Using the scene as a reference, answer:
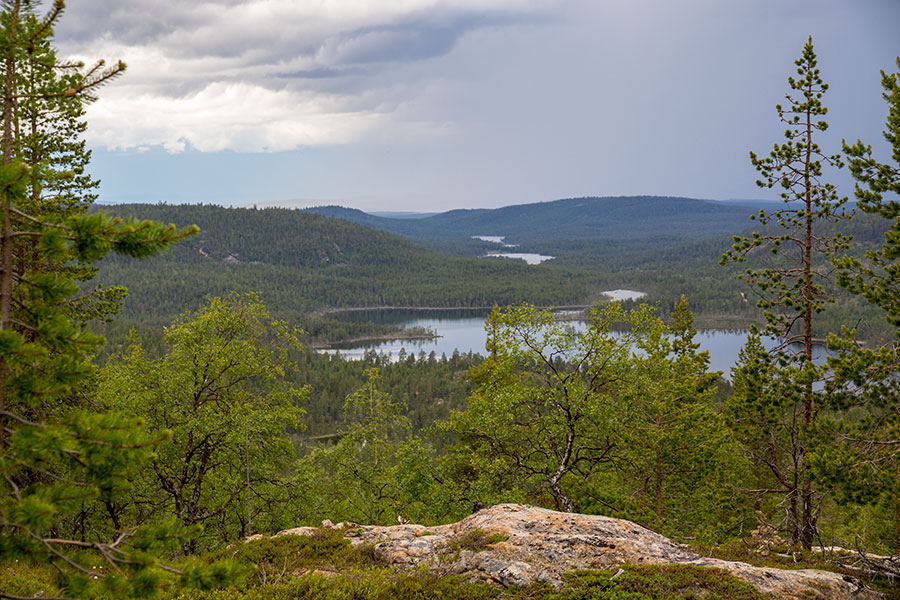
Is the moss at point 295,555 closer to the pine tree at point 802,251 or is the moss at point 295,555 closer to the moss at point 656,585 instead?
the moss at point 656,585

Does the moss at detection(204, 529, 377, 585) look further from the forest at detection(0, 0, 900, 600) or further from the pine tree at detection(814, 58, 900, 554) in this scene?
the pine tree at detection(814, 58, 900, 554)

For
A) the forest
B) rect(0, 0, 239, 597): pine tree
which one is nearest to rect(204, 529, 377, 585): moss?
the forest

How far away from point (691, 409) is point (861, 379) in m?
9.37

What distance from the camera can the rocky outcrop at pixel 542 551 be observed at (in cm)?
1127

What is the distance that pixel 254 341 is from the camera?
23.4m

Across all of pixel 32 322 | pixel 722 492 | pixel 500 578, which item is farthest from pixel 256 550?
pixel 722 492

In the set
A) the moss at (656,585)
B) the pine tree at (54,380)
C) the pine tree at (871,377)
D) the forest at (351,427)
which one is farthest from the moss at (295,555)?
the pine tree at (871,377)

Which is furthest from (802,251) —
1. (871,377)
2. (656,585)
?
(656,585)

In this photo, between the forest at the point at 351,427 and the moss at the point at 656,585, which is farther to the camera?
the moss at the point at 656,585

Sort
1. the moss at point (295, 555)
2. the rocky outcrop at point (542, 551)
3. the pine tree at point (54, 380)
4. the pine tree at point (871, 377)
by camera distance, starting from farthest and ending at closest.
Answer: the pine tree at point (871, 377)
the moss at point (295, 555)
the rocky outcrop at point (542, 551)
the pine tree at point (54, 380)

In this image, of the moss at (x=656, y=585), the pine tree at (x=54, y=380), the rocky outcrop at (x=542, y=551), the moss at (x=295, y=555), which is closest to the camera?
the pine tree at (x=54, y=380)

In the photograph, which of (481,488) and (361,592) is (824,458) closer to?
(481,488)

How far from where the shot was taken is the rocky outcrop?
37.0 feet

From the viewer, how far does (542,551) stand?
Answer: 481 inches
